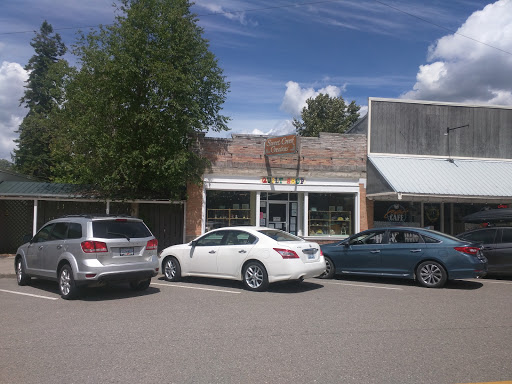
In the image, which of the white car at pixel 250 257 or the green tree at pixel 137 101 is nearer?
the white car at pixel 250 257

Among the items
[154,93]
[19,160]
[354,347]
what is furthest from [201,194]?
[19,160]

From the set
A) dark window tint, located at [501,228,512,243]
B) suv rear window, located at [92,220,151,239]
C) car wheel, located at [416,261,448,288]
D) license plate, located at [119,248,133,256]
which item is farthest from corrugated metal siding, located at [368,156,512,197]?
license plate, located at [119,248,133,256]

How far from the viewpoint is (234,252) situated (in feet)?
33.6

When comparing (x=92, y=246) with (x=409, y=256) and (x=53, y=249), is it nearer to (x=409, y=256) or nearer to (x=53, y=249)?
(x=53, y=249)

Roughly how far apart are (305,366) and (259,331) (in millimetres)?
1563

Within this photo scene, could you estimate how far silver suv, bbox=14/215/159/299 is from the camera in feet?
28.7

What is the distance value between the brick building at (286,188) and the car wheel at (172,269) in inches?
219

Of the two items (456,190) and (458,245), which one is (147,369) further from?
(456,190)

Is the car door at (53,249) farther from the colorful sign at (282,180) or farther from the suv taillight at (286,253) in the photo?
the colorful sign at (282,180)

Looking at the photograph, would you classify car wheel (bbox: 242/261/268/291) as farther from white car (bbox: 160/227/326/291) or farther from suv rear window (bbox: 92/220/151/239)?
suv rear window (bbox: 92/220/151/239)

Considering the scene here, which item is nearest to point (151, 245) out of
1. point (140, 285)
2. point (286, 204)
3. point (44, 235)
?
point (140, 285)

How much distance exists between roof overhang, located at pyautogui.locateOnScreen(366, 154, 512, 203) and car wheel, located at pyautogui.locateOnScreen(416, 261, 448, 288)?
5819 millimetres

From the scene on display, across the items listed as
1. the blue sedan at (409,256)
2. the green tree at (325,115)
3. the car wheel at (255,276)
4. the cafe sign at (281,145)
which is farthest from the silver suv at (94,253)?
the green tree at (325,115)

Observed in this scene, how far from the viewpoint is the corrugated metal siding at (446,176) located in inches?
669
